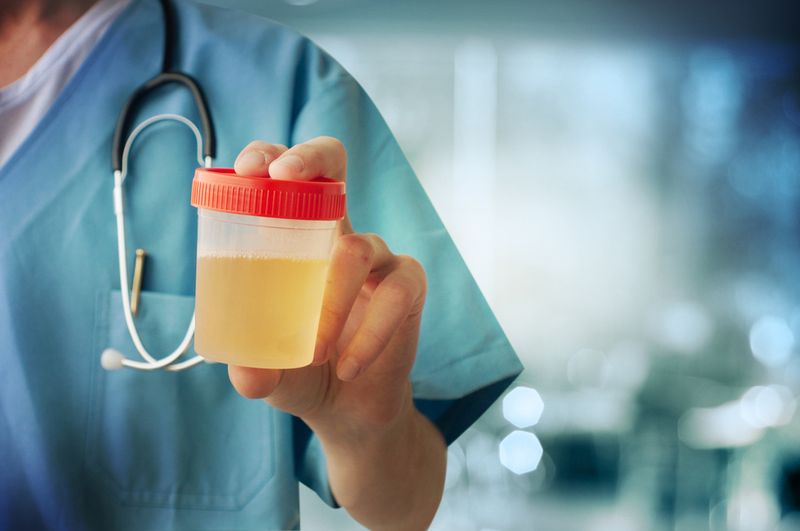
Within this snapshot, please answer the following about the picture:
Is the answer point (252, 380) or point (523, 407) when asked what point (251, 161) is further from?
point (523, 407)

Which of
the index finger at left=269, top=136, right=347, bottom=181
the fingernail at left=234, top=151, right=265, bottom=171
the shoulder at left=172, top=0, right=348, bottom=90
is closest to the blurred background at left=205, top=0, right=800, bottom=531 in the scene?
the shoulder at left=172, top=0, right=348, bottom=90

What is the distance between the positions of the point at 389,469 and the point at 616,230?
2.58ft

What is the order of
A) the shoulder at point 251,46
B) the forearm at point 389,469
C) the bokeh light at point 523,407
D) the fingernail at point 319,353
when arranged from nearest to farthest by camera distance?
the fingernail at point 319,353 → the forearm at point 389,469 → the shoulder at point 251,46 → the bokeh light at point 523,407

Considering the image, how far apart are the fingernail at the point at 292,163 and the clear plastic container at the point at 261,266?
0.06 ft

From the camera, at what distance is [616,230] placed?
4.98 feet

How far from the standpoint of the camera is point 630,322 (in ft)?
4.83

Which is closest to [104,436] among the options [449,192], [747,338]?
[449,192]

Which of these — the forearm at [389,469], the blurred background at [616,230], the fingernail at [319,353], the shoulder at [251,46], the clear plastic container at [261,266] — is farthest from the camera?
the blurred background at [616,230]

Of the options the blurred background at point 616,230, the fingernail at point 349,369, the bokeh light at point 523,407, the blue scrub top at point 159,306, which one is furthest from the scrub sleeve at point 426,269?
the bokeh light at point 523,407

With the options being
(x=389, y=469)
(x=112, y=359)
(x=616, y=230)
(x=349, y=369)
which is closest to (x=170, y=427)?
(x=112, y=359)

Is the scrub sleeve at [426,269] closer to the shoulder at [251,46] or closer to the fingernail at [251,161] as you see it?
the shoulder at [251,46]

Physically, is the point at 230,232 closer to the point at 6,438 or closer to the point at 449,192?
the point at 6,438

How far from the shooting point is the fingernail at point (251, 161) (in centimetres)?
60

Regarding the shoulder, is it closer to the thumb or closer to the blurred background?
the blurred background
